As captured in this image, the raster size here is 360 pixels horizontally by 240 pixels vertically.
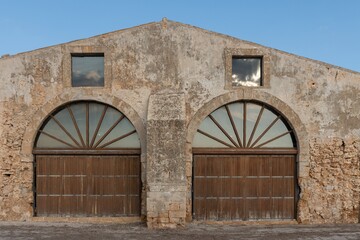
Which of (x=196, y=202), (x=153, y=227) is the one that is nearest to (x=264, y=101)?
(x=196, y=202)

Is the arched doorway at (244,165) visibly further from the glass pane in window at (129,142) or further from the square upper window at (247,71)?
the glass pane in window at (129,142)

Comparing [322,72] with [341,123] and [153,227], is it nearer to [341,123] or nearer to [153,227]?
[341,123]

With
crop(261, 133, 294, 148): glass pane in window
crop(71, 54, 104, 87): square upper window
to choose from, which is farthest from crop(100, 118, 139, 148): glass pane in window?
crop(261, 133, 294, 148): glass pane in window

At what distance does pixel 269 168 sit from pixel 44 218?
6429 millimetres

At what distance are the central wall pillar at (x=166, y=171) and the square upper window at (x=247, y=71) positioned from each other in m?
2.23

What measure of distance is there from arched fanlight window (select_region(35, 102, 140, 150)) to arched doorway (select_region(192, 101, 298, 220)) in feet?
6.81

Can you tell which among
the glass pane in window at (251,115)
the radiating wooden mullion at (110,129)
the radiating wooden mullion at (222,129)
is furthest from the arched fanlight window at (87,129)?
the glass pane in window at (251,115)

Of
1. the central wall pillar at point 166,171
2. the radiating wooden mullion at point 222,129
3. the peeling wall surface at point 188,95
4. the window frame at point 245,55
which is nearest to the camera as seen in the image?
the central wall pillar at point 166,171

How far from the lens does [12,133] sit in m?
8.17

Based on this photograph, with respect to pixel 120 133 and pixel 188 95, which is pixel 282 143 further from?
pixel 120 133

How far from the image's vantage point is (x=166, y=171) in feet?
23.7

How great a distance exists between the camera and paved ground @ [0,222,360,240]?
6898mm

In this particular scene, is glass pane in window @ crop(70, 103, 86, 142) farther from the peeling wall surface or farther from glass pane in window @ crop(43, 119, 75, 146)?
glass pane in window @ crop(43, 119, 75, 146)

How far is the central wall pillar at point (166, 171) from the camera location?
23.7 feet
